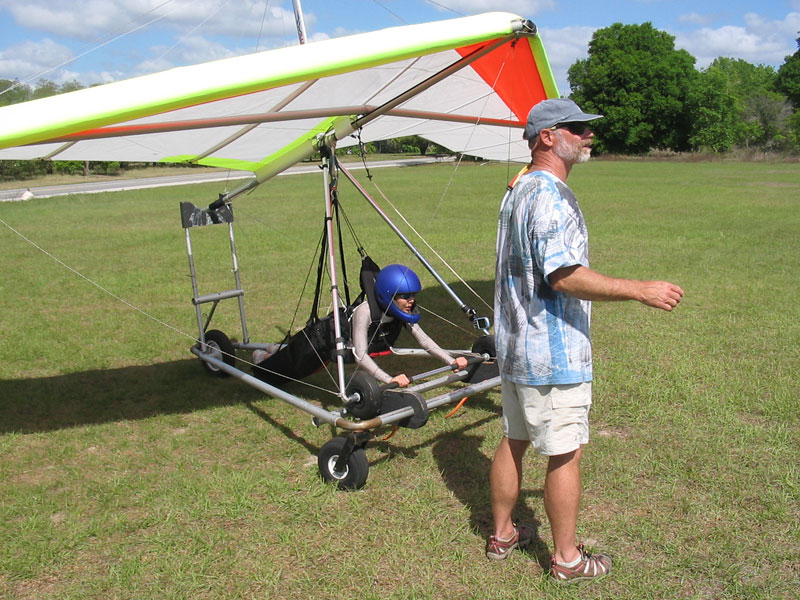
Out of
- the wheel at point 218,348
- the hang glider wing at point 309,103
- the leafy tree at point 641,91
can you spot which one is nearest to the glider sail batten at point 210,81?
the hang glider wing at point 309,103

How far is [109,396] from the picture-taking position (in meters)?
5.50

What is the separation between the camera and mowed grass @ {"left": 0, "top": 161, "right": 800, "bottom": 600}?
307cm

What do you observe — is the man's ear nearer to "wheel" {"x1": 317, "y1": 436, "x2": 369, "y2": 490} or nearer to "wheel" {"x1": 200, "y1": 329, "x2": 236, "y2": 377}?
"wheel" {"x1": 317, "y1": 436, "x2": 369, "y2": 490}

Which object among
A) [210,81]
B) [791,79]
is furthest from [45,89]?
[791,79]

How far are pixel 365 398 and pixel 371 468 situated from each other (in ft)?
1.75

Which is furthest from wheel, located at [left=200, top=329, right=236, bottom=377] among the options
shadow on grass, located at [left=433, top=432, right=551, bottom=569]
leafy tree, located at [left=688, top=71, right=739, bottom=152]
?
leafy tree, located at [left=688, top=71, right=739, bottom=152]

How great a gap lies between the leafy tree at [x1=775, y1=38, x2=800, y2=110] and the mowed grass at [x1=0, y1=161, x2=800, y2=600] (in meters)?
80.5

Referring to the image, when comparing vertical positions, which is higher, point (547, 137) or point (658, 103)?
point (658, 103)

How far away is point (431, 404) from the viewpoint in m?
3.97

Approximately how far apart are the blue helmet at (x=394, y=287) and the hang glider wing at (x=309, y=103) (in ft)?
3.26

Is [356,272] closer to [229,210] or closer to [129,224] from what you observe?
[229,210]

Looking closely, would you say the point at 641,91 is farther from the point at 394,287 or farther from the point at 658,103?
the point at 394,287

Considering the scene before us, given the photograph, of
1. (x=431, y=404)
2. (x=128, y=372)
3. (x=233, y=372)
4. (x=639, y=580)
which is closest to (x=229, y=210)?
(x=233, y=372)

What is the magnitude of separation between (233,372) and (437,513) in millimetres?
2156
